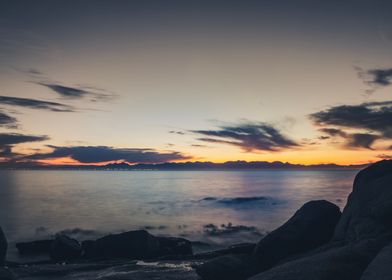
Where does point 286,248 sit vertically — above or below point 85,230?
above

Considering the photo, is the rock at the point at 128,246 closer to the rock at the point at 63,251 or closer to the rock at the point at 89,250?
the rock at the point at 89,250

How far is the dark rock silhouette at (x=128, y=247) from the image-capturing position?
73.9 feet

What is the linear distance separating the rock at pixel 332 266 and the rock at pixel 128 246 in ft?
47.1

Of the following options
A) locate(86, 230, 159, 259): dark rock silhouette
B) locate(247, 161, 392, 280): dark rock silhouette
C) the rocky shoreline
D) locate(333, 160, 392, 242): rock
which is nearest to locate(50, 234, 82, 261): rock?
the rocky shoreline

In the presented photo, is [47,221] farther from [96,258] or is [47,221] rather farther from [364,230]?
[364,230]

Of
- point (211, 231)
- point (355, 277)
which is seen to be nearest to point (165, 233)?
point (211, 231)

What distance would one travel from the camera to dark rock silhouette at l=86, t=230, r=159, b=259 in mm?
22531

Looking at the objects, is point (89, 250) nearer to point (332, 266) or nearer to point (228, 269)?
point (228, 269)

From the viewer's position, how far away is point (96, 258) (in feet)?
72.5

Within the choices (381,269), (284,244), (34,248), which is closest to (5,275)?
(284,244)

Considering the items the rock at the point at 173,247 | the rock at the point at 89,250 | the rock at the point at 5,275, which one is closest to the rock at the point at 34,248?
the rock at the point at 89,250

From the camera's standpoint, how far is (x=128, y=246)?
22.7m

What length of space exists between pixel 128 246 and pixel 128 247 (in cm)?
6

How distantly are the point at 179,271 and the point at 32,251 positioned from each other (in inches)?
534
